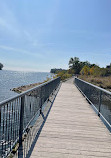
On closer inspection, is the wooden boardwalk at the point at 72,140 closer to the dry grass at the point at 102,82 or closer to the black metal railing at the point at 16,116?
the black metal railing at the point at 16,116

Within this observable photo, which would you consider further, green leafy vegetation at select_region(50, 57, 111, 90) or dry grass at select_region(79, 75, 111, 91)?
green leafy vegetation at select_region(50, 57, 111, 90)

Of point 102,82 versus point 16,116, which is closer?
point 16,116

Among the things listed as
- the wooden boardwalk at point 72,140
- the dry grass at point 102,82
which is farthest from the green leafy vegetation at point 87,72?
the wooden boardwalk at point 72,140

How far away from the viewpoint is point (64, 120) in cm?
485

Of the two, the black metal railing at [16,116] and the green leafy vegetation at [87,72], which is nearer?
the black metal railing at [16,116]

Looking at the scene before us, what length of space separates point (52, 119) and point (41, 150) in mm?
1963

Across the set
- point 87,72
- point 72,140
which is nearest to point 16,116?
point 72,140

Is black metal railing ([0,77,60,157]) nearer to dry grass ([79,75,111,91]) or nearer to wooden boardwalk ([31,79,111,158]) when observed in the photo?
wooden boardwalk ([31,79,111,158])

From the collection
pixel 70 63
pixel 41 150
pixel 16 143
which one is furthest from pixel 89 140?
pixel 70 63

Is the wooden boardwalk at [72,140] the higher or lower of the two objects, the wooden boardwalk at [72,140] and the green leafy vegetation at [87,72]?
the lower

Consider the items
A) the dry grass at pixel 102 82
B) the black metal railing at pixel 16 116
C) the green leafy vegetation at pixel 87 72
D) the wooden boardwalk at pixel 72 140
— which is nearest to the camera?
the black metal railing at pixel 16 116

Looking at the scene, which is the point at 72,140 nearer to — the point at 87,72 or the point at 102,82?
the point at 102,82

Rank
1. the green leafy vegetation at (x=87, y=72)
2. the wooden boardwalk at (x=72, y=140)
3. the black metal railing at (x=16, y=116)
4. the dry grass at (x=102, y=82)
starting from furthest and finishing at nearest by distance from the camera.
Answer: the green leafy vegetation at (x=87, y=72)
the dry grass at (x=102, y=82)
the wooden boardwalk at (x=72, y=140)
the black metal railing at (x=16, y=116)

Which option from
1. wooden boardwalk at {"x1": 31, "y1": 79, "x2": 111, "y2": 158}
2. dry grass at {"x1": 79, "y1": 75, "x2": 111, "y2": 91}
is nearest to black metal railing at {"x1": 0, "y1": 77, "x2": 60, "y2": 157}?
wooden boardwalk at {"x1": 31, "y1": 79, "x2": 111, "y2": 158}
